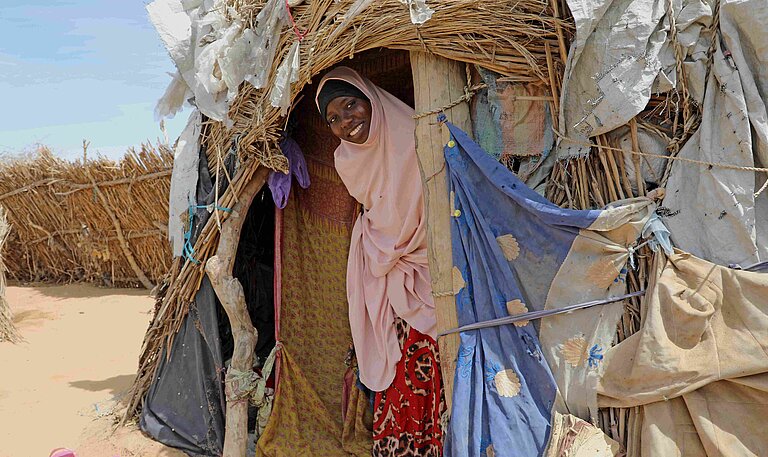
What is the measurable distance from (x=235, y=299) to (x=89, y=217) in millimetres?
6768

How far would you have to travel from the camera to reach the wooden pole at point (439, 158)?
103 inches

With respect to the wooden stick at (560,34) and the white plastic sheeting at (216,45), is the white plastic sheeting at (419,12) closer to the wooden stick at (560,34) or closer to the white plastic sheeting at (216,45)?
the wooden stick at (560,34)

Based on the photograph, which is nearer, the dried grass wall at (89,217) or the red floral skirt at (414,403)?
the red floral skirt at (414,403)

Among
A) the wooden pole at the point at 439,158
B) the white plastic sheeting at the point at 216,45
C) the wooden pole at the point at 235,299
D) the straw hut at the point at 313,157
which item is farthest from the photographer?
the wooden pole at the point at 235,299

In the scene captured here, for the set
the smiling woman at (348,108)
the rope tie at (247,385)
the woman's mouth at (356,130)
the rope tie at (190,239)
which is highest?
the smiling woman at (348,108)

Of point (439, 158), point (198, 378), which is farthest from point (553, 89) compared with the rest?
point (198, 378)

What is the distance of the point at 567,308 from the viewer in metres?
2.29

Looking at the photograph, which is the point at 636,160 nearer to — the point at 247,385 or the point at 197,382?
the point at 247,385

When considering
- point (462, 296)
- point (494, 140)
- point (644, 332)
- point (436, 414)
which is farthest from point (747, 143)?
point (436, 414)

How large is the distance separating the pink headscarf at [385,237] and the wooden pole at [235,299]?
0.61 m

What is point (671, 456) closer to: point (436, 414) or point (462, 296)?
point (462, 296)

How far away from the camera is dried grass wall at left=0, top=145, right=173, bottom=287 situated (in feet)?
28.0

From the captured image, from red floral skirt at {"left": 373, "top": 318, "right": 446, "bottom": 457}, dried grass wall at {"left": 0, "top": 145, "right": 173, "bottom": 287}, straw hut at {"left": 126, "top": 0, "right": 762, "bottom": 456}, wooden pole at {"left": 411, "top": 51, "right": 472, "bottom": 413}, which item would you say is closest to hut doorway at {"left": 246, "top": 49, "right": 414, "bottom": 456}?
straw hut at {"left": 126, "top": 0, "right": 762, "bottom": 456}

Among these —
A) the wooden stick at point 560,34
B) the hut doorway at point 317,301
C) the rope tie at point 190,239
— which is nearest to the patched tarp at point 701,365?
the wooden stick at point 560,34
